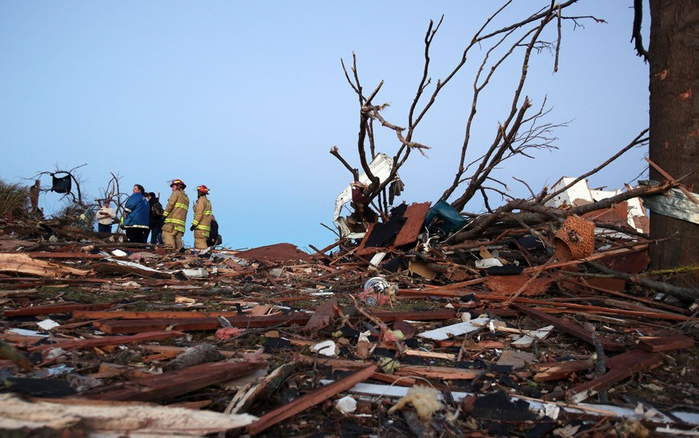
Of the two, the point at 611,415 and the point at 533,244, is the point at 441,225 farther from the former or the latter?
the point at 611,415

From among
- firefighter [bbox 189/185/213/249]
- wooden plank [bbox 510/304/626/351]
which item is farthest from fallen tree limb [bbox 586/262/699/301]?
firefighter [bbox 189/185/213/249]

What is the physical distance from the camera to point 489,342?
3.69 meters

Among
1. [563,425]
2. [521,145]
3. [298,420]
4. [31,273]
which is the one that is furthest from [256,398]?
[521,145]

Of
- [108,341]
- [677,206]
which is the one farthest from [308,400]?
[677,206]

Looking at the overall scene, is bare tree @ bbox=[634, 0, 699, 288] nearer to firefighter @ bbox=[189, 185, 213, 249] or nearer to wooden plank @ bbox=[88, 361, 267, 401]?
wooden plank @ bbox=[88, 361, 267, 401]

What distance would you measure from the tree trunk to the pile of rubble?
0.40m

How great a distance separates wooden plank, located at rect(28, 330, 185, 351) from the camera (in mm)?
3092

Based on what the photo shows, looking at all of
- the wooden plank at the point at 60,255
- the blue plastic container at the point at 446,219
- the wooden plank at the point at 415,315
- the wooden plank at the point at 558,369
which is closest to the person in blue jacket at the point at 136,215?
the wooden plank at the point at 60,255

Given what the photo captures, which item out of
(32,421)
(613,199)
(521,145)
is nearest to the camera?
(32,421)

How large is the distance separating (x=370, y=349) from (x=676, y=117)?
3964 millimetres

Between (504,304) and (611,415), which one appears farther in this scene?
(504,304)

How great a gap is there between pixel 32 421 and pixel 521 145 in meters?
8.17

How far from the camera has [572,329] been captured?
142 inches

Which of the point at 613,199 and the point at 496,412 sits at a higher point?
the point at 613,199
